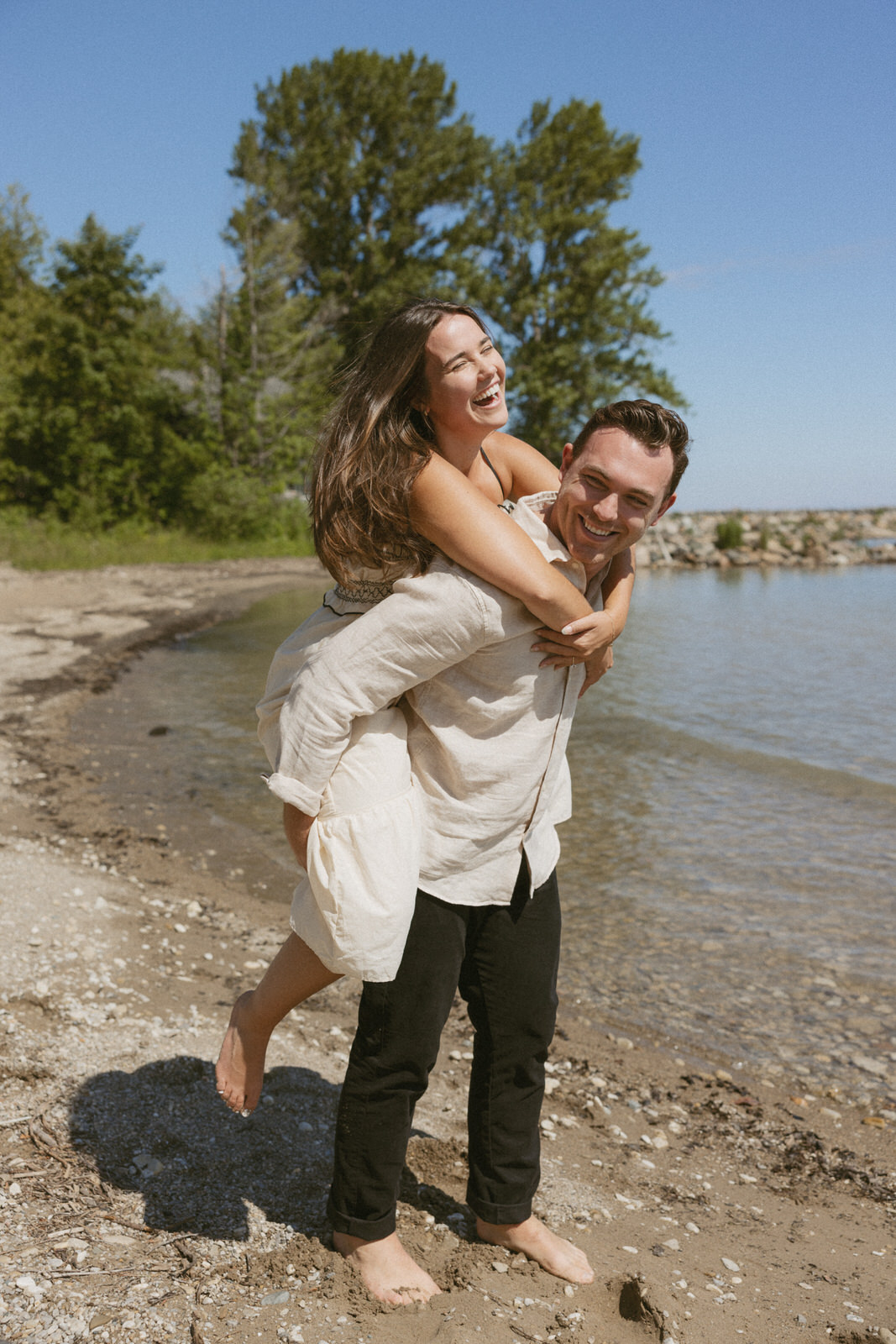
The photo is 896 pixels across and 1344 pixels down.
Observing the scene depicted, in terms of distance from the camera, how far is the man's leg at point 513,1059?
2.48m

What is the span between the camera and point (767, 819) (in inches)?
339

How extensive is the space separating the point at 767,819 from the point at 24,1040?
675 centimetres

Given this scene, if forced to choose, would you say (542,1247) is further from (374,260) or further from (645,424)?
(374,260)

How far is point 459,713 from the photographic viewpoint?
7.72ft

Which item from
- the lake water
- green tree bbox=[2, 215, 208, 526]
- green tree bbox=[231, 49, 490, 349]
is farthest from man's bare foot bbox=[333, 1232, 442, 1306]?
green tree bbox=[231, 49, 490, 349]

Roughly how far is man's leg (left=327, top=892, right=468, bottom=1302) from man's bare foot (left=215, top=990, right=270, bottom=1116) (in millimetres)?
282

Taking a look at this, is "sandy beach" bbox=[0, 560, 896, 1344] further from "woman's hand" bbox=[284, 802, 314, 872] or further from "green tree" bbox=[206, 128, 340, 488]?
"green tree" bbox=[206, 128, 340, 488]

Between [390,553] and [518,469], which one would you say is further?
[518,469]

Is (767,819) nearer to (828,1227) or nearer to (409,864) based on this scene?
(828,1227)

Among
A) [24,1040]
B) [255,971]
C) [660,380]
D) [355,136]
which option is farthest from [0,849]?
[355,136]

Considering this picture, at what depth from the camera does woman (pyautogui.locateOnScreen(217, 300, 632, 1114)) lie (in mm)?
2199

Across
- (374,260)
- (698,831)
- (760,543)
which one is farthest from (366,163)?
(698,831)

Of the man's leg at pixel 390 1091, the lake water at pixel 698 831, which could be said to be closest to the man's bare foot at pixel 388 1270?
the man's leg at pixel 390 1091

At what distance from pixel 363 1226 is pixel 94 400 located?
105 ft
